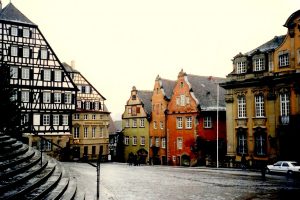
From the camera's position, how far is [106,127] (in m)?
60.6

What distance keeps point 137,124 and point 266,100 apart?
89.2ft

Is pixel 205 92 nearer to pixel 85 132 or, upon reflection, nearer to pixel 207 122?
pixel 207 122

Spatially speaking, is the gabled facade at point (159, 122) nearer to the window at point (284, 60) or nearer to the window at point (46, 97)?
the window at point (46, 97)

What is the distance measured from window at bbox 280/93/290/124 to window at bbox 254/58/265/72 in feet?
12.4

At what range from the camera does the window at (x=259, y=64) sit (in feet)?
122

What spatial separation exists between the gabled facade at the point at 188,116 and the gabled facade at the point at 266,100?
7.94m

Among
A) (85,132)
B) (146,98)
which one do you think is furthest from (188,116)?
(85,132)

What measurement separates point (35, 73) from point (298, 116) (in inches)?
1213

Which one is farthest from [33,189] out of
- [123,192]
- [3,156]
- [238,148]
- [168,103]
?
[168,103]

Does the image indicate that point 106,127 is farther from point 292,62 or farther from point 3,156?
point 3,156

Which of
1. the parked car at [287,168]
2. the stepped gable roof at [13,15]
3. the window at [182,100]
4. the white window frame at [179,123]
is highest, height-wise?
the stepped gable roof at [13,15]

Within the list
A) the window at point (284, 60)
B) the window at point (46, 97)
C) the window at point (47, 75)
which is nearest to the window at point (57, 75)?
the window at point (47, 75)

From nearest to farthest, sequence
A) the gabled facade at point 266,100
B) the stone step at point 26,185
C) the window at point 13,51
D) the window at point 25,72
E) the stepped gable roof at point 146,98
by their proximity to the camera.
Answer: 1. the stone step at point 26,185
2. the gabled facade at point 266,100
3. the window at point 13,51
4. the window at point 25,72
5. the stepped gable roof at point 146,98

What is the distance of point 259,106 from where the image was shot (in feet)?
122
